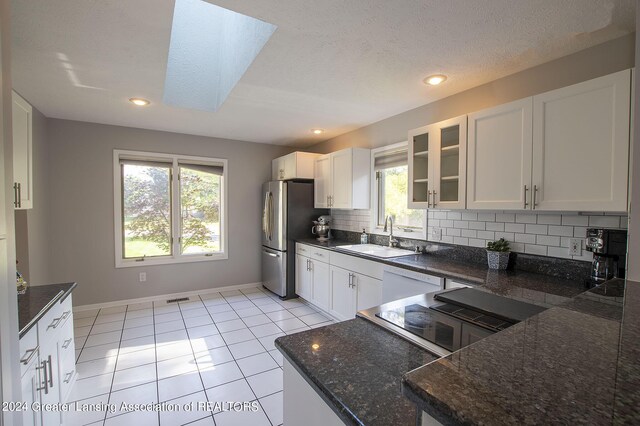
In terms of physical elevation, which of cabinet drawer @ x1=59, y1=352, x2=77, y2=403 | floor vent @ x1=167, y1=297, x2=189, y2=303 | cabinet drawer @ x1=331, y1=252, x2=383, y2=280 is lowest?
floor vent @ x1=167, y1=297, x2=189, y2=303

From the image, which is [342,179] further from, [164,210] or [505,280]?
[164,210]

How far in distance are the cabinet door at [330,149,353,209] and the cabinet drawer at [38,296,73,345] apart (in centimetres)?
280

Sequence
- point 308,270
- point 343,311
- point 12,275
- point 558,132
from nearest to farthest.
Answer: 1. point 12,275
2. point 558,132
3. point 343,311
4. point 308,270

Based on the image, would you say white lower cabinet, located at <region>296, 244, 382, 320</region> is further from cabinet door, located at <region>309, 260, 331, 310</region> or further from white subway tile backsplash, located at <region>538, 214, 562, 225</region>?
white subway tile backsplash, located at <region>538, 214, 562, 225</region>

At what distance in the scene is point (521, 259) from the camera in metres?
2.24

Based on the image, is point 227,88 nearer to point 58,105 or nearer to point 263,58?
point 263,58

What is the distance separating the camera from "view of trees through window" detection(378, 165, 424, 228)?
3252 mm

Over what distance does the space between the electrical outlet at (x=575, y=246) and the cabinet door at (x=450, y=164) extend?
0.73 m

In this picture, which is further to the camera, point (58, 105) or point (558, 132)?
point (58, 105)

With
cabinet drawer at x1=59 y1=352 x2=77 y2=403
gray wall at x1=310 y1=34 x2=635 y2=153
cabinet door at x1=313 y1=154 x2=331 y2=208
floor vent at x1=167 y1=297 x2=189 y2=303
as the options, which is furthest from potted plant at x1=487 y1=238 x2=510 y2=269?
floor vent at x1=167 y1=297 x2=189 y2=303

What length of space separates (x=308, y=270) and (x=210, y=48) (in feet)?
9.13

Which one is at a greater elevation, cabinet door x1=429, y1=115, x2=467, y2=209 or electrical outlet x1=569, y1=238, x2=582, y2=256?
cabinet door x1=429, y1=115, x2=467, y2=209

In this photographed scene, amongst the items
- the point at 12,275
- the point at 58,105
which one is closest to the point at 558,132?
the point at 12,275

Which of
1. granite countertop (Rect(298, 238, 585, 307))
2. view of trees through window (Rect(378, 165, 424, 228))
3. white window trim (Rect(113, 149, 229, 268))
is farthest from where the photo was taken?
white window trim (Rect(113, 149, 229, 268))
